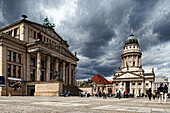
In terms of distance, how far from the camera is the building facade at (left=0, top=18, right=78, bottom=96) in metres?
34.3

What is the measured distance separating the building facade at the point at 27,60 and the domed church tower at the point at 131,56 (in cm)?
6756

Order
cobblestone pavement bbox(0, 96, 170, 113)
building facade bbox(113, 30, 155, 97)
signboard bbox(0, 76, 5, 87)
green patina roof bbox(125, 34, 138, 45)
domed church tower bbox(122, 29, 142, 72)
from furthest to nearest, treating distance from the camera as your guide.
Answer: green patina roof bbox(125, 34, 138, 45)
domed church tower bbox(122, 29, 142, 72)
building facade bbox(113, 30, 155, 97)
signboard bbox(0, 76, 5, 87)
cobblestone pavement bbox(0, 96, 170, 113)

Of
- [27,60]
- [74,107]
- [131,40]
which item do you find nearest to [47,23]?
[27,60]

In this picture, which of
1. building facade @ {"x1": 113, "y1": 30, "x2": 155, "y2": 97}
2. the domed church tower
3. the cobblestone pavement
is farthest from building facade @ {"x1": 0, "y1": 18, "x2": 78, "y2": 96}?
the domed church tower

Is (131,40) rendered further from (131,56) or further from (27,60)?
(27,60)

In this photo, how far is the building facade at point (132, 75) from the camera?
9581 centimetres

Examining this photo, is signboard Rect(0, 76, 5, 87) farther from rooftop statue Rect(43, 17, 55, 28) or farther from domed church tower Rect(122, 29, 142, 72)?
domed church tower Rect(122, 29, 142, 72)

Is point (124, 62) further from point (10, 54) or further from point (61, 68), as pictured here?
point (10, 54)

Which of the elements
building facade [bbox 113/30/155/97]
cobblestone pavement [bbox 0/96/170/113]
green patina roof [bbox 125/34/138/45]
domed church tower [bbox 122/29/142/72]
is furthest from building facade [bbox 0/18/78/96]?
green patina roof [bbox 125/34/138/45]

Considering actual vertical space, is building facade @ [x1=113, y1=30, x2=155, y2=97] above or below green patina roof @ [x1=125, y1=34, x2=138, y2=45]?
below

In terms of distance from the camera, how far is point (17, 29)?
43.8 m

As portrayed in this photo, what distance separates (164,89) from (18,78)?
3379 centimetres

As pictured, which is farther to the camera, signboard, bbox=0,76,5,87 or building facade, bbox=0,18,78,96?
building facade, bbox=0,18,78,96

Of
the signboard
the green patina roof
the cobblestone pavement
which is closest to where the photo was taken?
the cobblestone pavement
